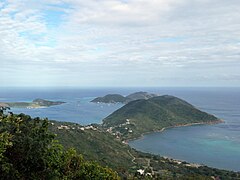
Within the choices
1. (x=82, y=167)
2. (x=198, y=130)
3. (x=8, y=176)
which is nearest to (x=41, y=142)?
(x=8, y=176)

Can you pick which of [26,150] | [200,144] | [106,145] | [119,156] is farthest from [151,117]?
[26,150]

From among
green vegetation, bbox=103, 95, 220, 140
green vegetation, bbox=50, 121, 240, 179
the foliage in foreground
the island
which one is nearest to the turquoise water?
green vegetation, bbox=103, 95, 220, 140

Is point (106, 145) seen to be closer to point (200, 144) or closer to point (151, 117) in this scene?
point (200, 144)

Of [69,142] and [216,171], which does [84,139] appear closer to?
[69,142]

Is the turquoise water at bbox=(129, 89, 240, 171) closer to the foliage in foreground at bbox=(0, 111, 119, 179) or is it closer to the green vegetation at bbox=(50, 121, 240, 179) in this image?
the green vegetation at bbox=(50, 121, 240, 179)

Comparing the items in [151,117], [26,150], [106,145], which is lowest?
[106,145]

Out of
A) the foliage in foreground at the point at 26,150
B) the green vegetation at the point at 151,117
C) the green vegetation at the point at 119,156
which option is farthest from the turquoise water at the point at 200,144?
the foliage in foreground at the point at 26,150

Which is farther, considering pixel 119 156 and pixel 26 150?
pixel 119 156

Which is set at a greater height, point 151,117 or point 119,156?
point 151,117
